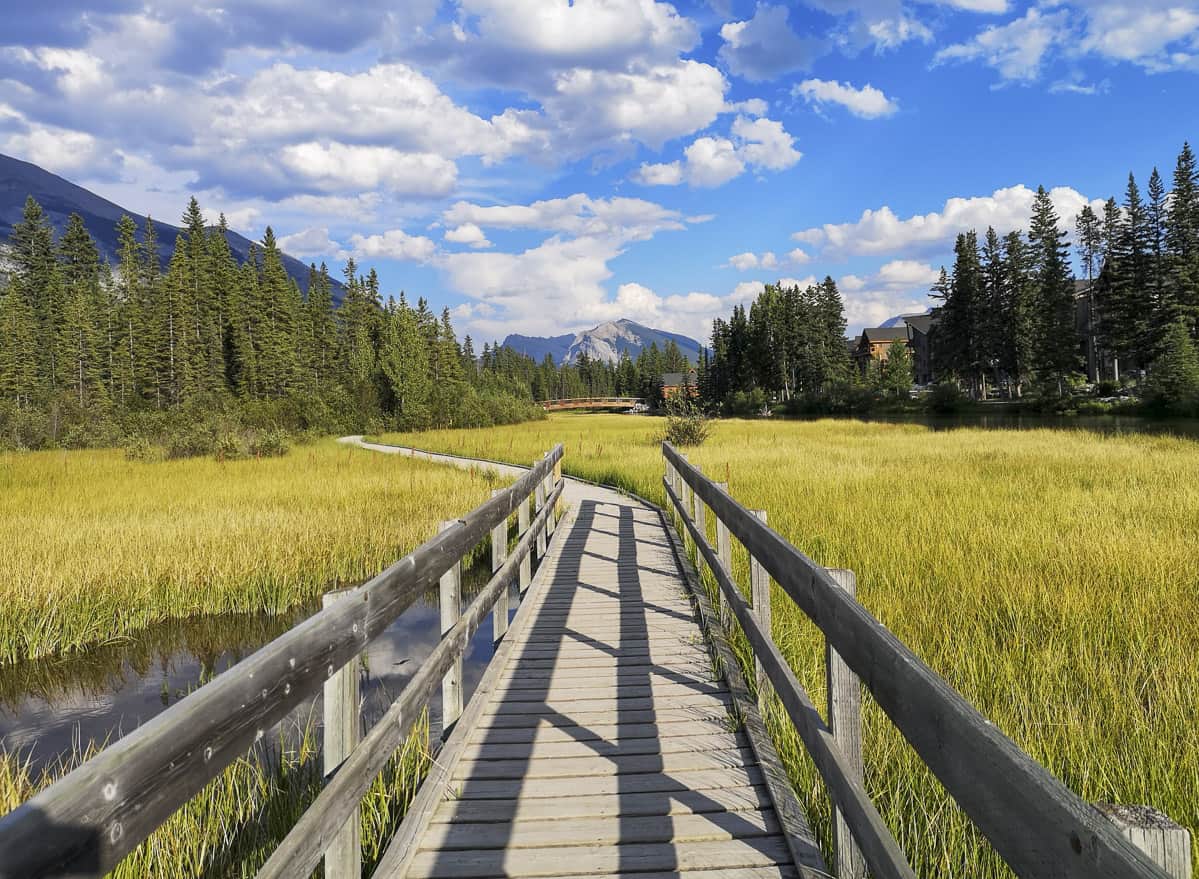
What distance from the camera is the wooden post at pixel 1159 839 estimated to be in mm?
1039

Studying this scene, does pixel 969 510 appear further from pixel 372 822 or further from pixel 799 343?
pixel 799 343

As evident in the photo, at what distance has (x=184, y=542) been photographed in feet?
34.2

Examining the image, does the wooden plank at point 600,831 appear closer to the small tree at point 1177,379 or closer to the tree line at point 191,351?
the tree line at point 191,351

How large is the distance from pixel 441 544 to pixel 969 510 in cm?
948

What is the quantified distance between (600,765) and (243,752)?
2.36 metres

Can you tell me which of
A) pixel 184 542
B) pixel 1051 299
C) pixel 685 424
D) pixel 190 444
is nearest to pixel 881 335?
pixel 1051 299

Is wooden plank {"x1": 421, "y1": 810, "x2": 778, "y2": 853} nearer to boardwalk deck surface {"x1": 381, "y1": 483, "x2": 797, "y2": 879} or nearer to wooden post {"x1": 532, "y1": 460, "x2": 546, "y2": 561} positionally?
boardwalk deck surface {"x1": 381, "y1": 483, "x2": 797, "y2": 879}

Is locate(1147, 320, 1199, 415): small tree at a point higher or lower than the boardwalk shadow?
higher

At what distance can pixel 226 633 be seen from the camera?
8.23 m

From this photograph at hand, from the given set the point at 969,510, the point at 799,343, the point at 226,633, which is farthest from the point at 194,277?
the point at 969,510

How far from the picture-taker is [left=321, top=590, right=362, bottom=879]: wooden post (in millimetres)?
2342

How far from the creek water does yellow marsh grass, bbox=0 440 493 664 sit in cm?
37

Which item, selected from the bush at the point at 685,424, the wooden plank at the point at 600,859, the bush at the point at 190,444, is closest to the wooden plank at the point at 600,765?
the wooden plank at the point at 600,859

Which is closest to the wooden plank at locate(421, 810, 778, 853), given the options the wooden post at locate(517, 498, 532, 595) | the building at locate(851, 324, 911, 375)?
the wooden post at locate(517, 498, 532, 595)
